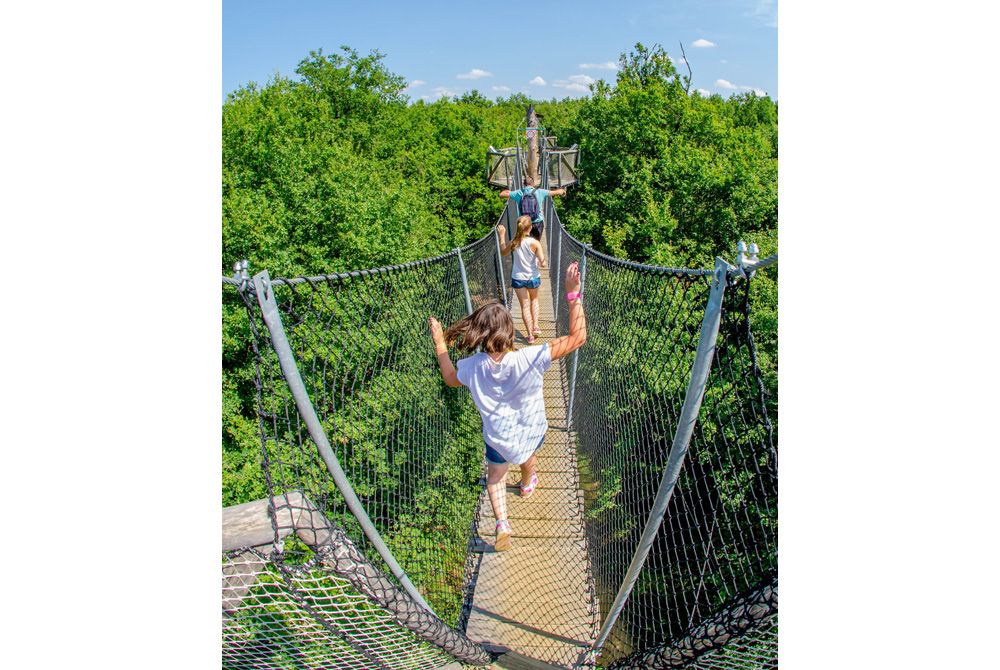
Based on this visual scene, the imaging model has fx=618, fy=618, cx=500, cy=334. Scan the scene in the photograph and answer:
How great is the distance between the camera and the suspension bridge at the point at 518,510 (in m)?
1.69

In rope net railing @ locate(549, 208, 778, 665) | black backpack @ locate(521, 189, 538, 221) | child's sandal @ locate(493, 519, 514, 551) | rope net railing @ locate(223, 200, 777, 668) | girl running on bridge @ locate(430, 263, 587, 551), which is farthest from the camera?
black backpack @ locate(521, 189, 538, 221)

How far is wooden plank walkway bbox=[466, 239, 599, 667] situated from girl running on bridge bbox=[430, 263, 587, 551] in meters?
0.63

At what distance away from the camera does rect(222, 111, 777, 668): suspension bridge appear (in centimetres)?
169

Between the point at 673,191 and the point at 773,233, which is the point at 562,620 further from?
the point at 673,191

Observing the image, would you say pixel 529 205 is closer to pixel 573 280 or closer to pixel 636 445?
pixel 636 445

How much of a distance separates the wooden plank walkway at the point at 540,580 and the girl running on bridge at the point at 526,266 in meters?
1.40

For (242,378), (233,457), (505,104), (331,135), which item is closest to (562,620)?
(233,457)

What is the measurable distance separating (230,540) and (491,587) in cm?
142

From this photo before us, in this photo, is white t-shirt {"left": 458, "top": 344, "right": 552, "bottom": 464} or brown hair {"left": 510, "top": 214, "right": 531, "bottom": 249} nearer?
white t-shirt {"left": 458, "top": 344, "right": 552, "bottom": 464}

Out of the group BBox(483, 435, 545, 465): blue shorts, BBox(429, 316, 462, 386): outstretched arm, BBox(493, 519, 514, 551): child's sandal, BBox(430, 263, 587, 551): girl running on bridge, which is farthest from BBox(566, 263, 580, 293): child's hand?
BBox(493, 519, 514, 551): child's sandal

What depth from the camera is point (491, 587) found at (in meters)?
2.92

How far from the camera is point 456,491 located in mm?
4363

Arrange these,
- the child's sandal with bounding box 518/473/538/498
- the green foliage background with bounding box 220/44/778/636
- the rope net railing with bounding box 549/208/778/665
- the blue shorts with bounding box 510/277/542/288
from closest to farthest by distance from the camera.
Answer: the rope net railing with bounding box 549/208/778/665 → the child's sandal with bounding box 518/473/538/498 → the blue shorts with bounding box 510/277/542/288 → the green foliage background with bounding box 220/44/778/636

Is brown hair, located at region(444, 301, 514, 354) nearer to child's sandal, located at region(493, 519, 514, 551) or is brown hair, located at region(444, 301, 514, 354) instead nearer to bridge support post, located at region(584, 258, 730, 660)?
bridge support post, located at region(584, 258, 730, 660)
